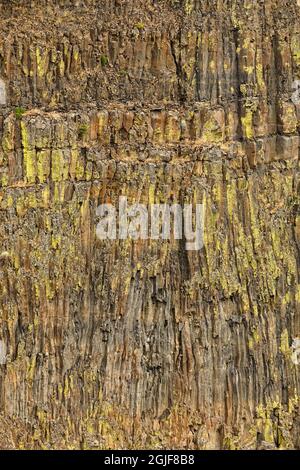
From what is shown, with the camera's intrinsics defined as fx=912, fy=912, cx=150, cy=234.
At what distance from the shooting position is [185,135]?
18.2 meters

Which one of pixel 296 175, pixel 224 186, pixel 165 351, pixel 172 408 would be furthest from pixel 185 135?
pixel 172 408

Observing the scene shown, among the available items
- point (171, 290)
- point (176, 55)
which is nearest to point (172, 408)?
point (171, 290)

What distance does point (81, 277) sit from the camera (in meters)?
17.9

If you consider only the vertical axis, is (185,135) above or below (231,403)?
above

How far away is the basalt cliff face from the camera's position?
17.8m

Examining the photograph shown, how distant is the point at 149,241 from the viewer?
59.3 feet

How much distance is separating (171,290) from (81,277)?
1791mm

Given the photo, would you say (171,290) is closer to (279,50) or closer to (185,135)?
(185,135)

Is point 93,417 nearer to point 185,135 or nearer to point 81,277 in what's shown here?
point 81,277

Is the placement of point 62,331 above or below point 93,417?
above

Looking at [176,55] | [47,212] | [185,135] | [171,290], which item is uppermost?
[176,55]

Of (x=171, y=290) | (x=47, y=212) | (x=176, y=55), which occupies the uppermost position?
(x=176, y=55)

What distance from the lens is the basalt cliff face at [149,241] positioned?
58.3 ft

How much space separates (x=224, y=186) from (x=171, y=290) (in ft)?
7.60
